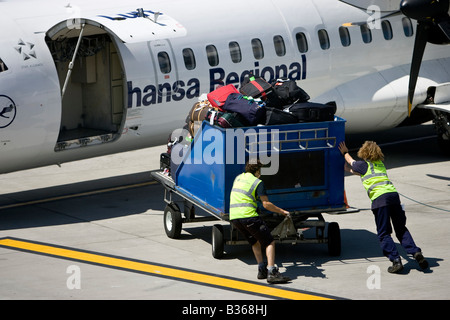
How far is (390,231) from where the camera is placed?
12.9 meters

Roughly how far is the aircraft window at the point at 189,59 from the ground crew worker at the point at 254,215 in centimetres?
528

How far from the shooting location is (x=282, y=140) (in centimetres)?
1348

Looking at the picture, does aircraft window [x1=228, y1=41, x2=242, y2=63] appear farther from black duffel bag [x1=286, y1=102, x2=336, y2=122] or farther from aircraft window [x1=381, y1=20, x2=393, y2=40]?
black duffel bag [x1=286, y1=102, x2=336, y2=122]

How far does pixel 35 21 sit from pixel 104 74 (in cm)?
203

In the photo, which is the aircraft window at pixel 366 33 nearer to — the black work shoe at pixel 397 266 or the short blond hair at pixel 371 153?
the short blond hair at pixel 371 153

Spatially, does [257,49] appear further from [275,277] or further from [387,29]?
[275,277]

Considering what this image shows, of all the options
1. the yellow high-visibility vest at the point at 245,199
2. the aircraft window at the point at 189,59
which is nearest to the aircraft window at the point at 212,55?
the aircraft window at the point at 189,59

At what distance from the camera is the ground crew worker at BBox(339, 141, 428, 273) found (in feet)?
41.9

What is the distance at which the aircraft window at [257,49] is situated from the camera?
18.4 metres

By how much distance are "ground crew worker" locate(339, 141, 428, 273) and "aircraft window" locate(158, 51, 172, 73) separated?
5.39 metres

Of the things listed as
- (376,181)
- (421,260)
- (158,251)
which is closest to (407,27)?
(376,181)

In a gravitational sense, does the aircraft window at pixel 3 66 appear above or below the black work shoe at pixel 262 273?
above

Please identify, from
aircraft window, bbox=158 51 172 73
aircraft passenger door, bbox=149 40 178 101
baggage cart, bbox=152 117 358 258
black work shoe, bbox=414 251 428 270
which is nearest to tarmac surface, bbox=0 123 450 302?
black work shoe, bbox=414 251 428 270

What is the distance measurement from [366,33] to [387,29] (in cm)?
62
